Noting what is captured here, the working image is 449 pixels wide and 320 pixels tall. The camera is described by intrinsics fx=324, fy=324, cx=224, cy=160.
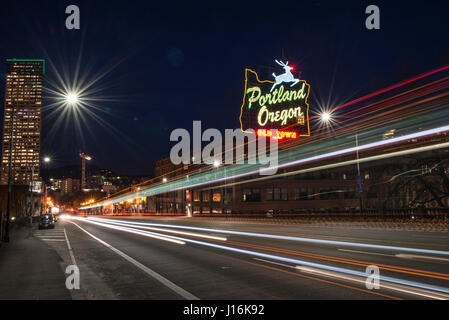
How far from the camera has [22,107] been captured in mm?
27891

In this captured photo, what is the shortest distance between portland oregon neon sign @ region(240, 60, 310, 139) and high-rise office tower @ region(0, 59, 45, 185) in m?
19.4

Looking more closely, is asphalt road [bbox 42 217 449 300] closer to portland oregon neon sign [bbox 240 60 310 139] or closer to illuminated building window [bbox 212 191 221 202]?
portland oregon neon sign [bbox 240 60 310 139]

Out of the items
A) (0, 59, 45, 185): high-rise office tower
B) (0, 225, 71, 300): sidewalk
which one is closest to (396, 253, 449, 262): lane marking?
(0, 225, 71, 300): sidewalk

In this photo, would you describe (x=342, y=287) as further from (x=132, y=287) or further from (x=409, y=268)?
(x=132, y=287)

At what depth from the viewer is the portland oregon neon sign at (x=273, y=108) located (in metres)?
33.8

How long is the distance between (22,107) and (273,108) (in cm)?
2347

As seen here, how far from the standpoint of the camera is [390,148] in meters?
38.8

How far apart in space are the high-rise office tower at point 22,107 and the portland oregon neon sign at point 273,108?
19405 millimetres

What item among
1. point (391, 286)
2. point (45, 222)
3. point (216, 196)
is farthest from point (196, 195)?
point (391, 286)

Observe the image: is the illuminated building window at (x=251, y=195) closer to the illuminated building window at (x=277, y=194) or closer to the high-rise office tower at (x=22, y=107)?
the illuminated building window at (x=277, y=194)

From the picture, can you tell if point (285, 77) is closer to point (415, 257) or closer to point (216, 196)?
point (415, 257)

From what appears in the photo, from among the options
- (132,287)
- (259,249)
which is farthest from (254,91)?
(132,287)
